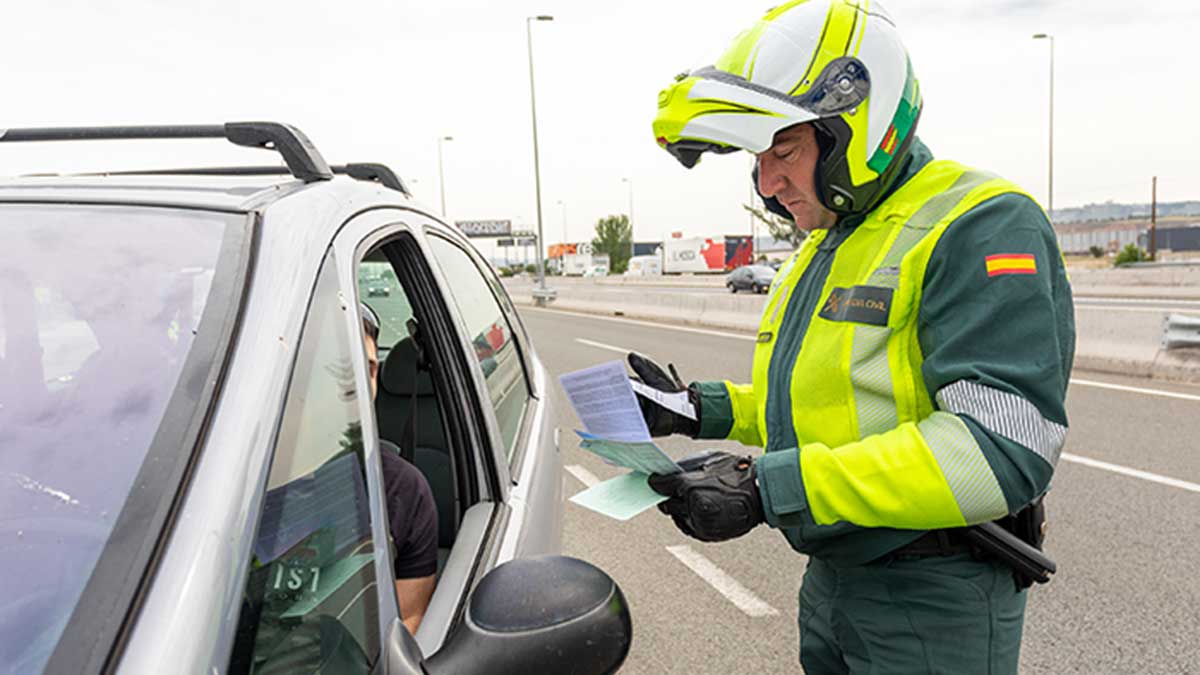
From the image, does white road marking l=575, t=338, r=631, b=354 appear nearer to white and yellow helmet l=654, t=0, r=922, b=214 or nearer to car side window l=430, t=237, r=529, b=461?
car side window l=430, t=237, r=529, b=461

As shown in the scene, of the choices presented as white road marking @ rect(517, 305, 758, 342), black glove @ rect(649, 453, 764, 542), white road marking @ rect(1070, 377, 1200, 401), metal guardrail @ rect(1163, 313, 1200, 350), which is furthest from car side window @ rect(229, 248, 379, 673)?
white road marking @ rect(517, 305, 758, 342)

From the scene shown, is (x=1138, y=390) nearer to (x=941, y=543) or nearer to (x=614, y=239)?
(x=941, y=543)

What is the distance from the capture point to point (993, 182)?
4.96ft

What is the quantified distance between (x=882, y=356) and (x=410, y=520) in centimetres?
115

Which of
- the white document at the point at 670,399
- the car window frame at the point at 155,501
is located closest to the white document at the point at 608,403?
the white document at the point at 670,399

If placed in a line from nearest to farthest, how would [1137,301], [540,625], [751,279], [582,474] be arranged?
[540,625]
[582,474]
[1137,301]
[751,279]

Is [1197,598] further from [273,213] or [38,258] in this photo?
[38,258]

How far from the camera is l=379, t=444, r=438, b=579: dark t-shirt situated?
6.72 ft

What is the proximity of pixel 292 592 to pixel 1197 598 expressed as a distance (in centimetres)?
399

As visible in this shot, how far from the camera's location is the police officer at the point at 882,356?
1379 millimetres

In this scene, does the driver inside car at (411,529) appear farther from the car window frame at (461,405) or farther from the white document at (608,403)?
the white document at (608,403)

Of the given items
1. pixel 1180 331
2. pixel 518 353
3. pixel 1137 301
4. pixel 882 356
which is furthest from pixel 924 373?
pixel 1137 301

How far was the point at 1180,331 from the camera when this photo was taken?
927 cm

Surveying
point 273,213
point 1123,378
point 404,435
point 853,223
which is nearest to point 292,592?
point 273,213
